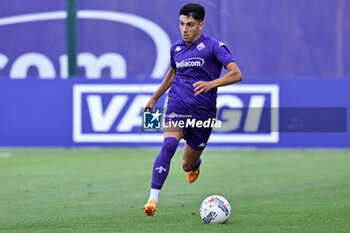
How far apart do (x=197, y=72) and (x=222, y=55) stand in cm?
34

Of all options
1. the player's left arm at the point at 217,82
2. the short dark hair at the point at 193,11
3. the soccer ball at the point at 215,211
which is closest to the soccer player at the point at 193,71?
the short dark hair at the point at 193,11

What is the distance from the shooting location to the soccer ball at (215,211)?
7516 mm

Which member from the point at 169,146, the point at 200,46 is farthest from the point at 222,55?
the point at 169,146

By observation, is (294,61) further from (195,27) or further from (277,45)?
(195,27)

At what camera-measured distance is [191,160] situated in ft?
29.6

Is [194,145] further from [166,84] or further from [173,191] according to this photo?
[173,191]

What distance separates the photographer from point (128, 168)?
14.1 meters

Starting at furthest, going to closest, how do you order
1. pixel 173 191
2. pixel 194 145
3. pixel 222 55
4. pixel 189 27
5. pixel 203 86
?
pixel 173 191, pixel 194 145, pixel 189 27, pixel 222 55, pixel 203 86

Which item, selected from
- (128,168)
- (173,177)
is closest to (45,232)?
(173,177)

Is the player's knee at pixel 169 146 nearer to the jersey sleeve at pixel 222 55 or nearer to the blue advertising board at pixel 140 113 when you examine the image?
the jersey sleeve at pixel 222 55

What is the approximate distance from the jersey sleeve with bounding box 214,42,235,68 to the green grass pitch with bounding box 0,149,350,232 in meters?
1.56

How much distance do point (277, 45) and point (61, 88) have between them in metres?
6.23

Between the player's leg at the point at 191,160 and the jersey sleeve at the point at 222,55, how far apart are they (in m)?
1.16

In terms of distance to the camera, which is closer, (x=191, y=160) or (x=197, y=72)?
(x=197, y=72)
